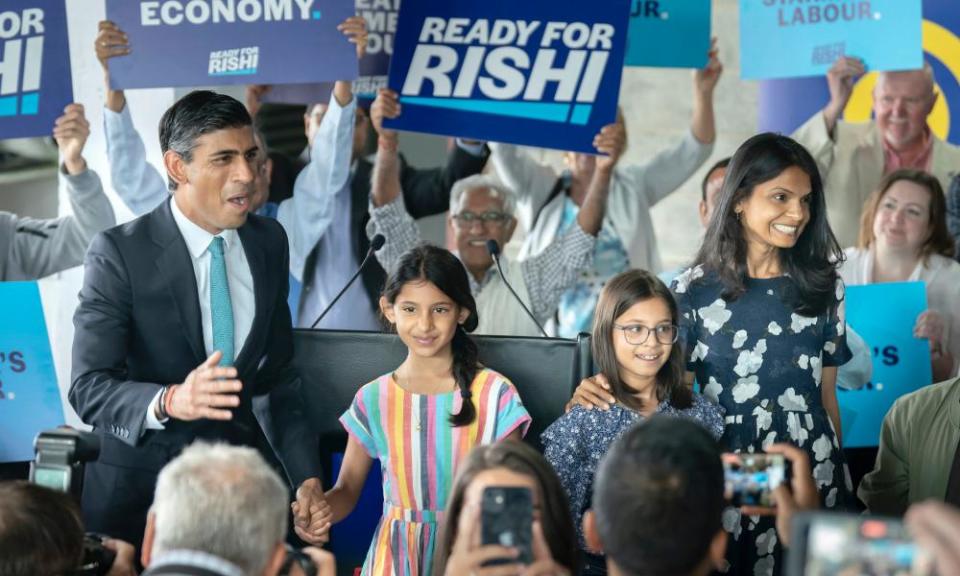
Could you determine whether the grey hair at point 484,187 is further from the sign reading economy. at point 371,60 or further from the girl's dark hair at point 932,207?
the girl's dark hair at point 932,207

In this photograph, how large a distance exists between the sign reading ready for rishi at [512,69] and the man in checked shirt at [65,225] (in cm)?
105

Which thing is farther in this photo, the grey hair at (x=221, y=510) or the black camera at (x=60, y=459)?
the black camera at (x=60, y=459)

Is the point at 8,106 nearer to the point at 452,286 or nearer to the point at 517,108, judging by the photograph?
the point at 517,108

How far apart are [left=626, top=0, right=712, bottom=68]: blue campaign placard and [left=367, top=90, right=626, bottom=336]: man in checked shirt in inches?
17.4

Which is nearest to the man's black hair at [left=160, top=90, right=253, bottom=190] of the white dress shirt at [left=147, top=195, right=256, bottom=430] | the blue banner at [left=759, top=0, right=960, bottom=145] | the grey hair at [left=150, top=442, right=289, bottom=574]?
the white dress shirt at [left=147, top=195, right=256, bottom=430]

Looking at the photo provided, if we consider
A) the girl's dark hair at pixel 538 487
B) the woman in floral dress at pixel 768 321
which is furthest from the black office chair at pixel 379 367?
the girl's dark hair at pixel 538 487

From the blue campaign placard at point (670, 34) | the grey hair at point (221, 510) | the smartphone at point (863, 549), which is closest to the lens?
the smartphone at point (863, 549)

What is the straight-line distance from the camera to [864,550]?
63.3 inches

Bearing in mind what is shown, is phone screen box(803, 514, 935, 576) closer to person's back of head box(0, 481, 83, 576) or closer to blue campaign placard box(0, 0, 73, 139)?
person's back of head box(0, 481, 83, 576)

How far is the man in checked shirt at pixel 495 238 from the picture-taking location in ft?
15.6

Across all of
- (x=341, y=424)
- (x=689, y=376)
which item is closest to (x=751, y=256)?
(x=689, y=376)

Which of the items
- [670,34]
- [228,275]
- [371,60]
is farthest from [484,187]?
[228,275]

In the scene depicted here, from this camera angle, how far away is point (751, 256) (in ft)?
11.3

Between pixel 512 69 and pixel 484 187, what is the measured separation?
1.74ft
